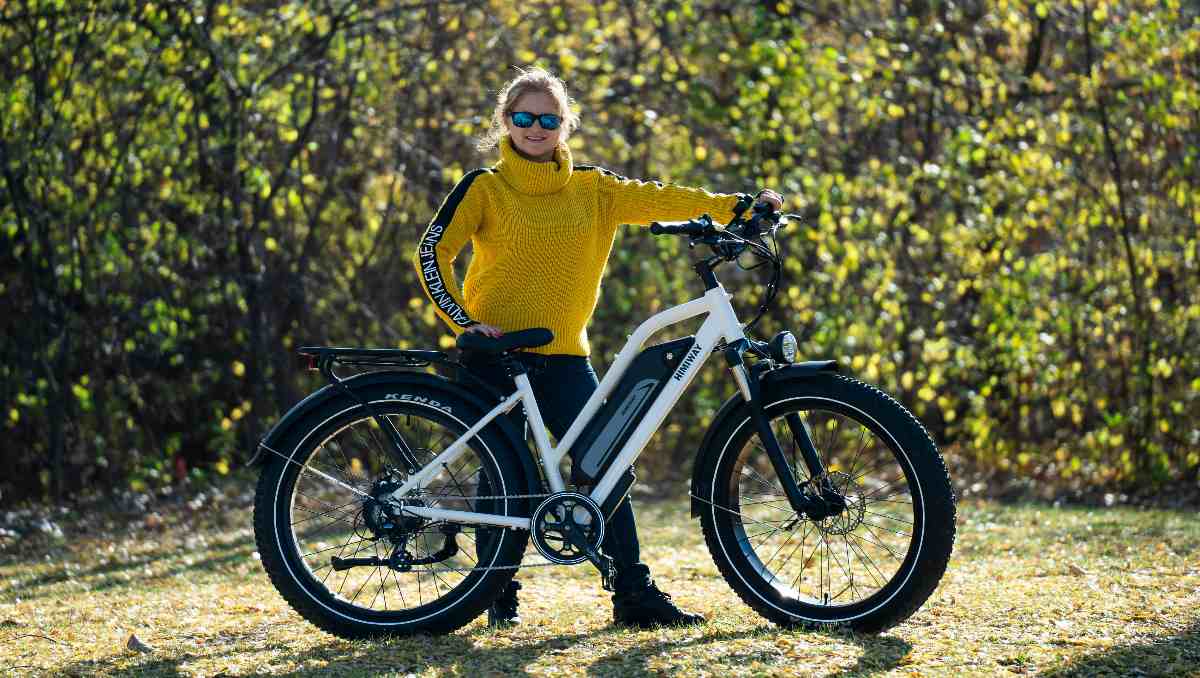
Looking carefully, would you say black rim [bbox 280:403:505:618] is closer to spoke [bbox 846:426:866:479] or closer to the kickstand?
the kickstand

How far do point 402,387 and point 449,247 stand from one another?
0.44m

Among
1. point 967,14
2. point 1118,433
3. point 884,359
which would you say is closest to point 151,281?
point 884,359

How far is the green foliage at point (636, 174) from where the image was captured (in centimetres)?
752

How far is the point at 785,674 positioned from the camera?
12.0 ft

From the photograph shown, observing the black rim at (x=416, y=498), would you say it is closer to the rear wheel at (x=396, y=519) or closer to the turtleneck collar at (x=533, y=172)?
the rear wheel at (x=396, y=519)

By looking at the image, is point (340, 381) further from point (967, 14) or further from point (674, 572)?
point (967, 14)

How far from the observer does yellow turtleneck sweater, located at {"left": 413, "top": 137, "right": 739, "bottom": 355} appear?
432 cm

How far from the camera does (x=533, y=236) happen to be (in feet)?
14.2

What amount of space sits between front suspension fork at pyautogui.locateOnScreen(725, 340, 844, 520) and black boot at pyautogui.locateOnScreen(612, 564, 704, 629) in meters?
0.51

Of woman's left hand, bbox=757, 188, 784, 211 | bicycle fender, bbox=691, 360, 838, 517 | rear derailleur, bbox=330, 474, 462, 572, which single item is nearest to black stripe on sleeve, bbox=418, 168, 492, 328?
rear derailleur, bbox=330, 474, 462, 572

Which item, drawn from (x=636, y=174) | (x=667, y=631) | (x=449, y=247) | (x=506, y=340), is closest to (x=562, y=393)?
(x=506, y=340)

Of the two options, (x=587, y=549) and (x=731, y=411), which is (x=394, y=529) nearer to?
(x=587, y=549)

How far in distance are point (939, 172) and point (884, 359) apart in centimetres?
115

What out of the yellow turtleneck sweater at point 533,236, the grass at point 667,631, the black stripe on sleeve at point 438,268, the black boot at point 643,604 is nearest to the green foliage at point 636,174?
the grass at point 667,631
